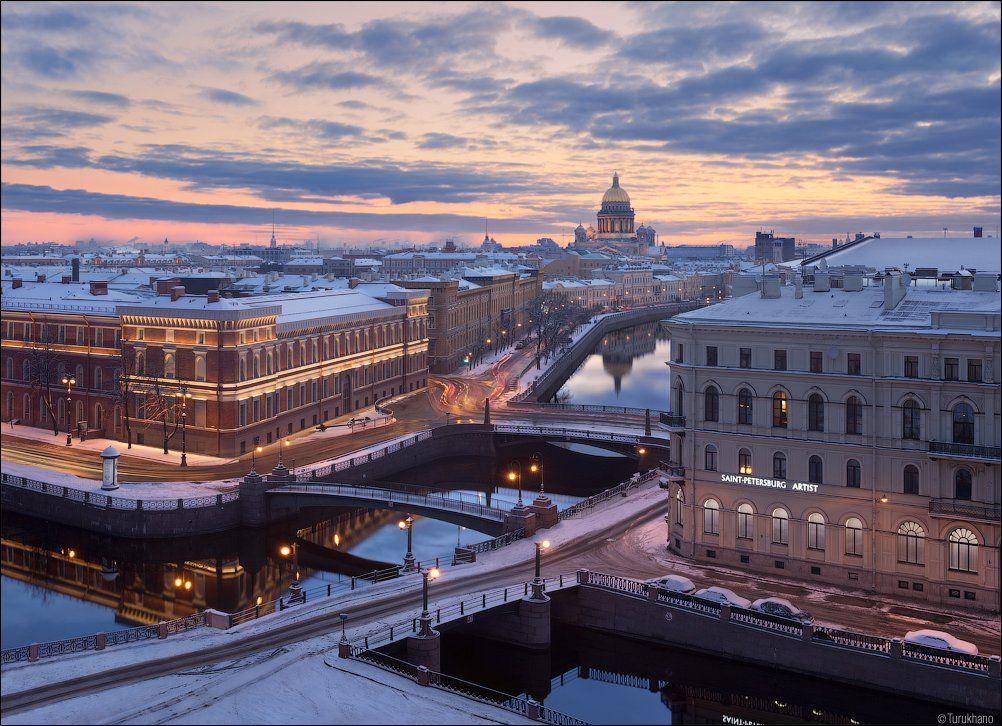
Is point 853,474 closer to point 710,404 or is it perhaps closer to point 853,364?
point 853,364

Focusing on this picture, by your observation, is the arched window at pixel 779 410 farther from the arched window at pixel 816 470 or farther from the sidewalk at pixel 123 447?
the sidewalk at pixel 123 447

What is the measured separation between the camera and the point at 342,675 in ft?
113

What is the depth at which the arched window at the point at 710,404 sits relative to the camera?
47.4 m

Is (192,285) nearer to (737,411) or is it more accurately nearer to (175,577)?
(175,577)

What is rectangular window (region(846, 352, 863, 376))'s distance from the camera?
4388 cm

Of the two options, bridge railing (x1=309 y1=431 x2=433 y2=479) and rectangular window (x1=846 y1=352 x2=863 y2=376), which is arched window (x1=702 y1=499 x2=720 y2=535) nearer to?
rectangular window (x1=846 y1=352 x2=863 y2=376)

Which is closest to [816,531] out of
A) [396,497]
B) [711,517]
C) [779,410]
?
[711,517]

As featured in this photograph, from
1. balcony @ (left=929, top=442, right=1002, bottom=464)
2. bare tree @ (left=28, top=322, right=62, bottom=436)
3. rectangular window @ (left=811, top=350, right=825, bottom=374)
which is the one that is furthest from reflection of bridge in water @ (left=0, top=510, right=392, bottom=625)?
balcony @ (left=929, top=442, right=1002, bottom=464)

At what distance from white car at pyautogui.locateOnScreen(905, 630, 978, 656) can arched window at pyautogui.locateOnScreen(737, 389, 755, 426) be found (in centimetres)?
1255

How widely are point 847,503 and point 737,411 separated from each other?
629cm

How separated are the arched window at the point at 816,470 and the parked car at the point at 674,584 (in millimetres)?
7034

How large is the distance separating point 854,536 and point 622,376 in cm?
9392

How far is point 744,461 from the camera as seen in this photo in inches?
1822

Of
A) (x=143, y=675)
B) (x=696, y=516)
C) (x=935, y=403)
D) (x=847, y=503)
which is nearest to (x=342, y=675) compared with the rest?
(x=143, y=675)
